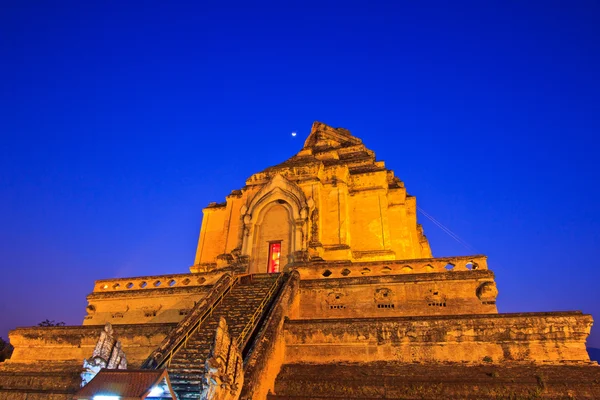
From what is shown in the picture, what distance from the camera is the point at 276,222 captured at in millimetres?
21000

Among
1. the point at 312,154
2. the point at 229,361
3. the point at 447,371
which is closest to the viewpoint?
the point at 229,361

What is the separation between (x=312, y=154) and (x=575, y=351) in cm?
1847

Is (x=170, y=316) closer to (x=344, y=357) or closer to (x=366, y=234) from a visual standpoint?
(x=344, y=357)

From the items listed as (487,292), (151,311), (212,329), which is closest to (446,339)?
(487,292)

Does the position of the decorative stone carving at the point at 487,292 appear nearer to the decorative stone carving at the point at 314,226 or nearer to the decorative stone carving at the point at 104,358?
the decorative stone carving at the point at 314,226

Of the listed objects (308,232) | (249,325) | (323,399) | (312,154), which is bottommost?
(323,399)

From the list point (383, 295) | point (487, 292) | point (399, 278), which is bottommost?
point (487, 292)

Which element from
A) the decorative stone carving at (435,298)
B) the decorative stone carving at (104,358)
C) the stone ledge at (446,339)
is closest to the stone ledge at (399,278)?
the decorative stone carving at (435,298)

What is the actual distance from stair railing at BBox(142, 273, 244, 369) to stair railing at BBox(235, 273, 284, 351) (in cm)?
168

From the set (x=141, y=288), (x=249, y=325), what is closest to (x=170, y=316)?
(x=141, y=288)

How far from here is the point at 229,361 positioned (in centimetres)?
801

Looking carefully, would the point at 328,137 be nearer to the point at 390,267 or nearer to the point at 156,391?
the point at 390,267

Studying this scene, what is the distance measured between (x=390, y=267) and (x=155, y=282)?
9985mm

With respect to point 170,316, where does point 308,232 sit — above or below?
above
